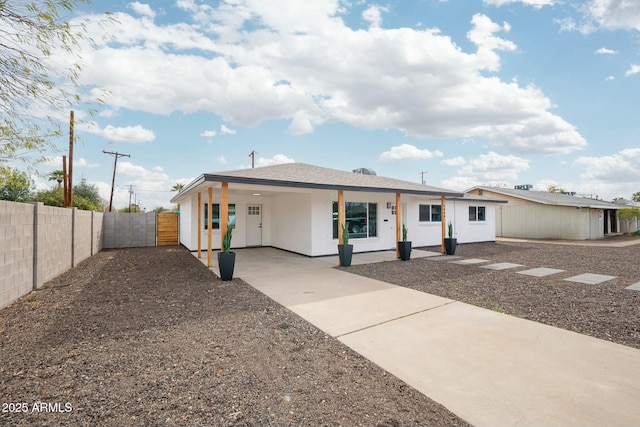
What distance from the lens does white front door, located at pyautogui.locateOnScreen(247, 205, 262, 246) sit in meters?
14.1

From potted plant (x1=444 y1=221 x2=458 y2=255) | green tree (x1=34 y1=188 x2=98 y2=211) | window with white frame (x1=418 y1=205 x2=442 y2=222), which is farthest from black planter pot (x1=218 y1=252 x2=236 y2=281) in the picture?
green tree (x1=34 y1=188 x2=98 y2=211)

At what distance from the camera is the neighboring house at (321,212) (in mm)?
9969

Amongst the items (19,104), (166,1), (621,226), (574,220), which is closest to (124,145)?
(166,1)

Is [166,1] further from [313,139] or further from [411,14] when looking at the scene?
[313,139]

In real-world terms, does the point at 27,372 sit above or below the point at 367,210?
below

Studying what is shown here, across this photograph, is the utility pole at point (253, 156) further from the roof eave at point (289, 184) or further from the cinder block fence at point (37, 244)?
the roof eave at point (289, 184)

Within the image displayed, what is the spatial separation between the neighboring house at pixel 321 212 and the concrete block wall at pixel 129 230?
1.60 meters

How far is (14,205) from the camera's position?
209 inches

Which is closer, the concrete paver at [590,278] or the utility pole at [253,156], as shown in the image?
the concrete paver at [590,278]

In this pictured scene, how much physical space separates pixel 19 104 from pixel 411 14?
30.1 ft

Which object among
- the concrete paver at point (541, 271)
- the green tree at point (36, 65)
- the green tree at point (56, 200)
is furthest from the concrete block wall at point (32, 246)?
the green tree at point (56, 200)

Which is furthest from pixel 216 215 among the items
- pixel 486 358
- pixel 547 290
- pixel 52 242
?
pixel 486 358

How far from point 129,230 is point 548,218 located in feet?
85.0

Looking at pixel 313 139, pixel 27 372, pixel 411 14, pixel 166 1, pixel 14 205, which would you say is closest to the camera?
pixel 27 372
